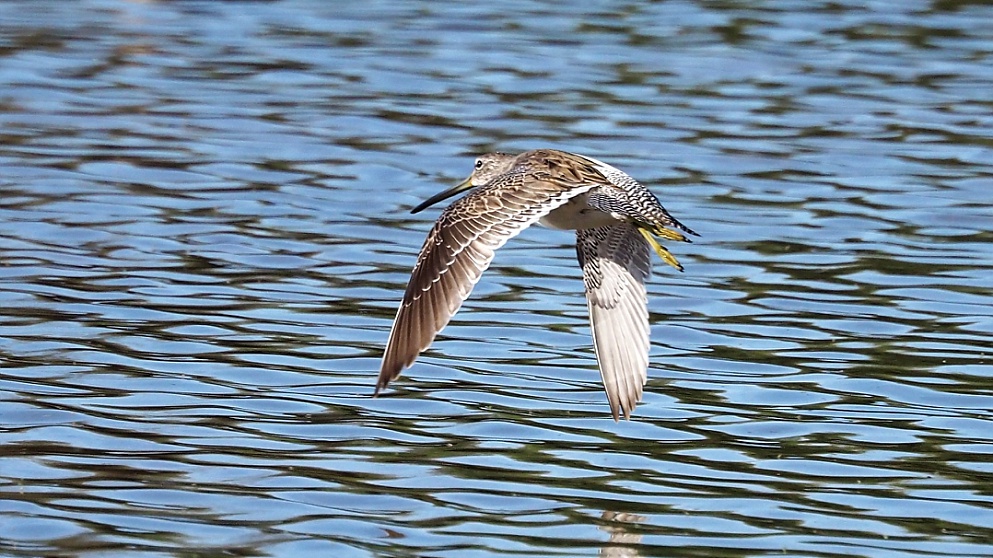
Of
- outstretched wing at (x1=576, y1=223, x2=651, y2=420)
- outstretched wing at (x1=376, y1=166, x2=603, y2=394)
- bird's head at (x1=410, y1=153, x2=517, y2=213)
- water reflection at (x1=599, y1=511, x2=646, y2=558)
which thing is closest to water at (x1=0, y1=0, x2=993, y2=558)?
water reflection at (x1=599, y1=511, x2=646, y2=558)

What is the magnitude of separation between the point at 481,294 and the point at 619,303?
7.15ft

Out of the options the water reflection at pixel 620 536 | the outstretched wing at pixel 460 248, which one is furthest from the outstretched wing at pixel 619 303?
the water reflection at pixel 620 536

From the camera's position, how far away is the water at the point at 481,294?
6758mm

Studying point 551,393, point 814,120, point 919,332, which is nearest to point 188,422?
point 551,393

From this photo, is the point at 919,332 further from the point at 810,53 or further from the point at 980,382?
the point at 810,53

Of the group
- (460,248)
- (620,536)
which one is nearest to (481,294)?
(460,248)

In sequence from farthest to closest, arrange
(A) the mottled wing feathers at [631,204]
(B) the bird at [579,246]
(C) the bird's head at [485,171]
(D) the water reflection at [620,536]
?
(C) the bird's head at [485,171] → (A) the mottled wing feathers at [631,204] → (B) the bird at [579,246] → (D) the water reflection at [620,536]

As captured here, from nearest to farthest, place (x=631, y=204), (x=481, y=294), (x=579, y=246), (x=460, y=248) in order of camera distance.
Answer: (x=460, y=248)
(x=631, y=204)
(x=579, y=246)
(x=481, y=294)

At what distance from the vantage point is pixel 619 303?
8.39 metres

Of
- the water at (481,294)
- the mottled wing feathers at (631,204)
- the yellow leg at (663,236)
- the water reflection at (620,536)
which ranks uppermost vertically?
the mottled wing feathers at (631,204)

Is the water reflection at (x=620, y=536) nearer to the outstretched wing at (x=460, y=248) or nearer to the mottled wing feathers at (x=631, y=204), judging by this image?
the outstretched wing at (x=460, y=248)

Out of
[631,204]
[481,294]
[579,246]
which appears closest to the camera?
[631,204]

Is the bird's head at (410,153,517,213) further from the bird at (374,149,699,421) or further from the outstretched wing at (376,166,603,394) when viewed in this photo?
the outstretched wing at (376,166,603,394)

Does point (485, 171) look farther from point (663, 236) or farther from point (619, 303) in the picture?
point (663, 236)
